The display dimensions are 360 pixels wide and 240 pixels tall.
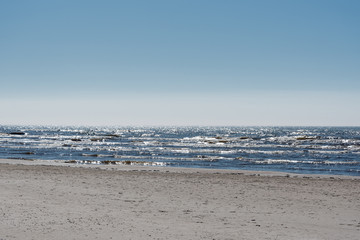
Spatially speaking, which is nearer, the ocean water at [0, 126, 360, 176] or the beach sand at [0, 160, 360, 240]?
the beach sand at [0, 160, 360, 240]

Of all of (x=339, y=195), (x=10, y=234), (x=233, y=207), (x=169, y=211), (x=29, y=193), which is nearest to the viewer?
(x=10, y=234)

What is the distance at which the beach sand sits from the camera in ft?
27.5

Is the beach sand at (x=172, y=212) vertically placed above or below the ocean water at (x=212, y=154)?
above

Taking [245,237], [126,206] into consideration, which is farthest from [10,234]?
[245,237]

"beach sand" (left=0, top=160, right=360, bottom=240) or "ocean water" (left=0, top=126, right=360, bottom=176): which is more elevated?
"beach sand" (left=0, top=160, right=360, bottom=240)

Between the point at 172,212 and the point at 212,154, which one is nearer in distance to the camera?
the point at 172,212

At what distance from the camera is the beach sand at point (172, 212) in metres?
8.37

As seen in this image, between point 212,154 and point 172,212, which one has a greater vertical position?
point 172,212

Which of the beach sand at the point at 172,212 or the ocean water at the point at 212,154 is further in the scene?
the ocean water at the point at 212,154

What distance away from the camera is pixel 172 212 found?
418 inches

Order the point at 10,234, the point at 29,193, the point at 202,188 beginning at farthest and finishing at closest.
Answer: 1. the point at 202,188
2. the point at 29,193
3. the point at 10,234

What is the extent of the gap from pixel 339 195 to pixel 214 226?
26.7 ft

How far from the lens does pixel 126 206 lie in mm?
11336

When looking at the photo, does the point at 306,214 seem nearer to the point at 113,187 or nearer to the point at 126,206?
the point at 126,206
